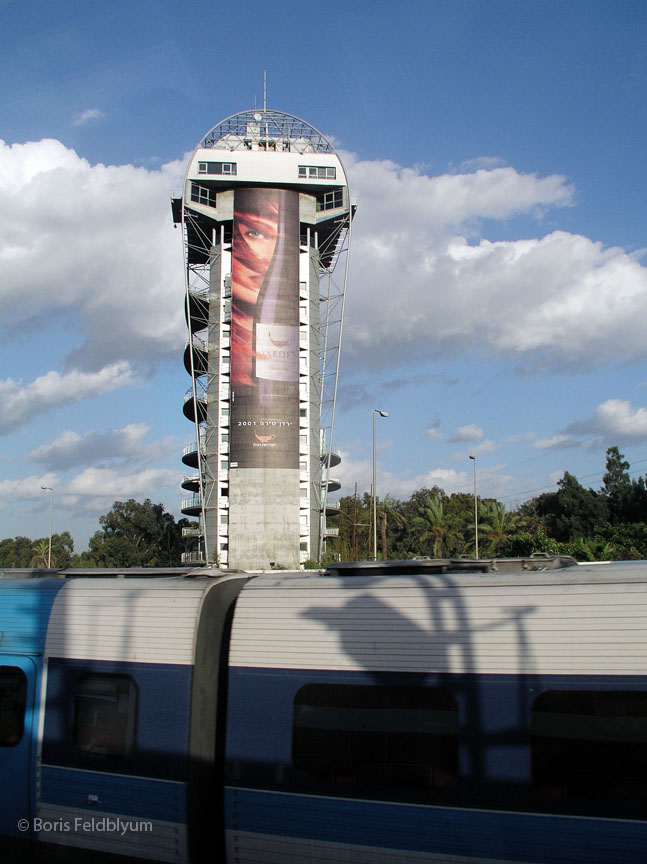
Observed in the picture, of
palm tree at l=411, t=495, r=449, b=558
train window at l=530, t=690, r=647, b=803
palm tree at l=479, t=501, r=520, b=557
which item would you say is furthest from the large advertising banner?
train window at l=530, t=690, r=647, b=803

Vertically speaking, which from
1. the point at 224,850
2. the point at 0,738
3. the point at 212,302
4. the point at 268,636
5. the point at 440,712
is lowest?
A: the point at 224,850

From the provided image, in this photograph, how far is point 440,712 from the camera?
6.09 m

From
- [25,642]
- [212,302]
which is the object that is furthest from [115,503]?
[25,642]

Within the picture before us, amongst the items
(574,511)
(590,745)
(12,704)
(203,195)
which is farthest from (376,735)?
(203,195)

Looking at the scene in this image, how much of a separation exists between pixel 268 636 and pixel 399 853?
2.15 metres

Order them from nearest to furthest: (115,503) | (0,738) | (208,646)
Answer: (208,646) < (0,738) < (115,503)

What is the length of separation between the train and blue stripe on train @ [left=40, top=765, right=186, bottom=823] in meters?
0.02

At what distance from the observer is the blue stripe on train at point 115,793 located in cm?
670

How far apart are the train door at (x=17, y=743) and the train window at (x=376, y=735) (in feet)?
9.99

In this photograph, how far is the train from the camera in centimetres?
569

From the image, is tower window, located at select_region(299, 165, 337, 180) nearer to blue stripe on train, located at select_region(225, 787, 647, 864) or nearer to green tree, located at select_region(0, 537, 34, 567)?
blue stripe on train, located at select_region(225, 787, 647, 864)

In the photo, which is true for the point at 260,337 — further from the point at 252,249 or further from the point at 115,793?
the point at 115,793

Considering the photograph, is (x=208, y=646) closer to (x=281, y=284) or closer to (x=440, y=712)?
(x=440, y=712)

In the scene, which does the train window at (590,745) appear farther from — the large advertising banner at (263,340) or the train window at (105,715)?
the large advertising banner at (263,340)
